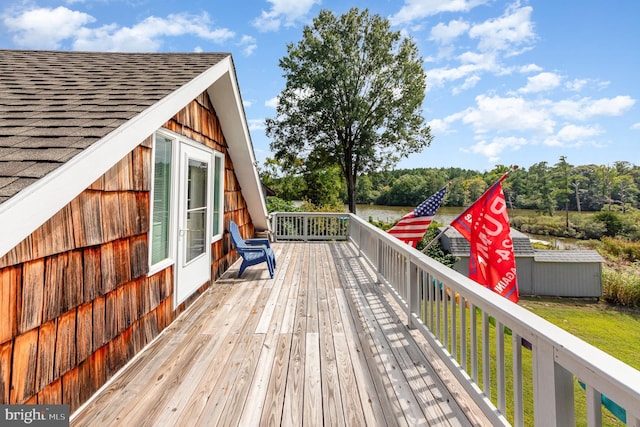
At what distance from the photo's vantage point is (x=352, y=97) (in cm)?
1616

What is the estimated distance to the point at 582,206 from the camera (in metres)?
40.1

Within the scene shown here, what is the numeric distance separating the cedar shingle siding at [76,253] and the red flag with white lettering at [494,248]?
358cm

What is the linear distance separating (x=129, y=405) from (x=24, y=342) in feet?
2.35

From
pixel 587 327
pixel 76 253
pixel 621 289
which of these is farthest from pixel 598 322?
pixel 76 253

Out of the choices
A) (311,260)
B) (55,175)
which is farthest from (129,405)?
(311,260)

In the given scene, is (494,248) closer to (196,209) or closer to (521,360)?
(521,360)

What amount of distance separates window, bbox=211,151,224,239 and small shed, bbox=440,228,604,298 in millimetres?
10556

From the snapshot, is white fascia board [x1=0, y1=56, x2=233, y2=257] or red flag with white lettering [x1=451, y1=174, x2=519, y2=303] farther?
red flag with white lettering [x1=451, y1=174, x2=519, y2=303]

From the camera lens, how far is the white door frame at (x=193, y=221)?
11.0ft

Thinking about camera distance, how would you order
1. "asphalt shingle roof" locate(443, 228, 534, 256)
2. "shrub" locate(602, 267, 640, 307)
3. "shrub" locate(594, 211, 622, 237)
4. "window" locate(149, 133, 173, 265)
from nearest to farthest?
"window" locate(149, 133, 173, 265) < "shrub" locate(602, 267, 640, 307) < "asphalt shingle roof" locate(443, 228, 534, 256) < "shrub" locate(594, 211, 622, 237)

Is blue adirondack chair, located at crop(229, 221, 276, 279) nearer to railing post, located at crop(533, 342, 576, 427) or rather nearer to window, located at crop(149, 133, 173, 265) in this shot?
window, located at crop(149, 133, 173, 265)

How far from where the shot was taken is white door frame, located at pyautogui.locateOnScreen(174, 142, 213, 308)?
335 cm

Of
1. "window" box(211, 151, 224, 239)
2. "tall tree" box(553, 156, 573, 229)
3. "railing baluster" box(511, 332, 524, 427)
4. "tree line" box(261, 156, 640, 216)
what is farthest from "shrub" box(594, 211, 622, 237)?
"railing baluster" box(511, 332, 524, 427)

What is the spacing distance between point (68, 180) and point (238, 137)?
3551mm
